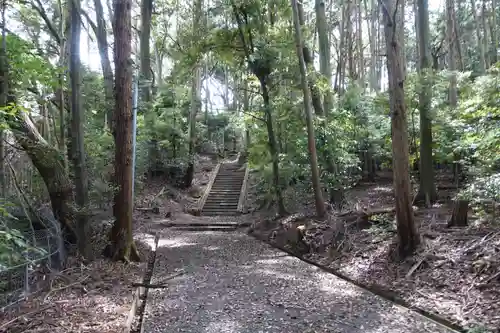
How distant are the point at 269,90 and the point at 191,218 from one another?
7125 millimetres

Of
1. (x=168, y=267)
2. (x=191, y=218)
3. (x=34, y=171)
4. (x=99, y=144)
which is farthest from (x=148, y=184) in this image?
(x=168, y=267)

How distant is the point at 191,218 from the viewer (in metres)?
18.3

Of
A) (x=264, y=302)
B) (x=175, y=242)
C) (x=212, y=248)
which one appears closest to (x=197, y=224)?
(x=175, y=242)

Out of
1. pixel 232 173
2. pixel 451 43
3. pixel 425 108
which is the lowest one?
pixel 232 173

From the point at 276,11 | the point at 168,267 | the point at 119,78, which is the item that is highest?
the point at 276,11

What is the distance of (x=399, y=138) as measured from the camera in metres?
7.29

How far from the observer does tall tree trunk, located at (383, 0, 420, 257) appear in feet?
23.5

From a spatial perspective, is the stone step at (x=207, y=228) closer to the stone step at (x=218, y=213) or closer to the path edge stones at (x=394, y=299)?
the stone step at (x=218, y=213)

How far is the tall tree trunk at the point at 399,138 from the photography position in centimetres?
717

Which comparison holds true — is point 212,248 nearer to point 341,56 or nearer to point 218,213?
point 218,213

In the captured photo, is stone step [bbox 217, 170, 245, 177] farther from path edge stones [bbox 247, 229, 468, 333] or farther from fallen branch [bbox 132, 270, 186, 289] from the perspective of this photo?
fallen branch [bbox 132, 270, 186, 289]

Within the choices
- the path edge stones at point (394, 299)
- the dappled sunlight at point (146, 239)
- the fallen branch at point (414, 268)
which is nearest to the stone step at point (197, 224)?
the dappled sunlight at point (146, 239)

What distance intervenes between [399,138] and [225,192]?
15.9m

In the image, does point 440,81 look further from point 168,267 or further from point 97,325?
point 97,325
